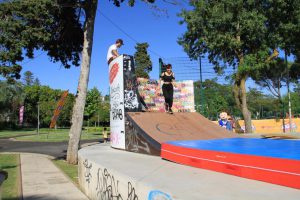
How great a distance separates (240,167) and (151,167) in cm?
175

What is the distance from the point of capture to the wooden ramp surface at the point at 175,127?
8657mm

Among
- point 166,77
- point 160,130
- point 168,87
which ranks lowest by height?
point 160,130

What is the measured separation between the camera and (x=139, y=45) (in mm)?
61375

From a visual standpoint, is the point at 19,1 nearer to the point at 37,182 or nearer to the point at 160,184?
the point at 37,182

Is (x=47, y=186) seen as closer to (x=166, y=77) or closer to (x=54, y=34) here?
(x=166, y=77)

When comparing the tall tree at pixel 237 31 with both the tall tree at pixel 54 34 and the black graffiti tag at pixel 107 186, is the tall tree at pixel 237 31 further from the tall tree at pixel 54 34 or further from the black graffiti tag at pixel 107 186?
the black graffiti tag at pixel 107 186

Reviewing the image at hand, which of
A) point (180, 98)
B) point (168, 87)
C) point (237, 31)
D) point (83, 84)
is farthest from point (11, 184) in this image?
point (237, 31)

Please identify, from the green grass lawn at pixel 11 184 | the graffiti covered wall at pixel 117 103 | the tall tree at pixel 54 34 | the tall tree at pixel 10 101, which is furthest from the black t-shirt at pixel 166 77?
the tall tree at pixel 10 101

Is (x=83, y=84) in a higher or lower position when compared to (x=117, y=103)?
higher

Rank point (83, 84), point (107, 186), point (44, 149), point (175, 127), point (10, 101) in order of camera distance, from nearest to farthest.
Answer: point (107, 186), point (175, 127), point (83, 84), point (44, 149), point (10, 101)

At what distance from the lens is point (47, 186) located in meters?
8.95

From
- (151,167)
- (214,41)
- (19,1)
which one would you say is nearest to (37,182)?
(151,167)

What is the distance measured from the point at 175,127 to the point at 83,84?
615 centimetres

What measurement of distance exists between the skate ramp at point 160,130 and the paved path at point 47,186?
6.08 feet
